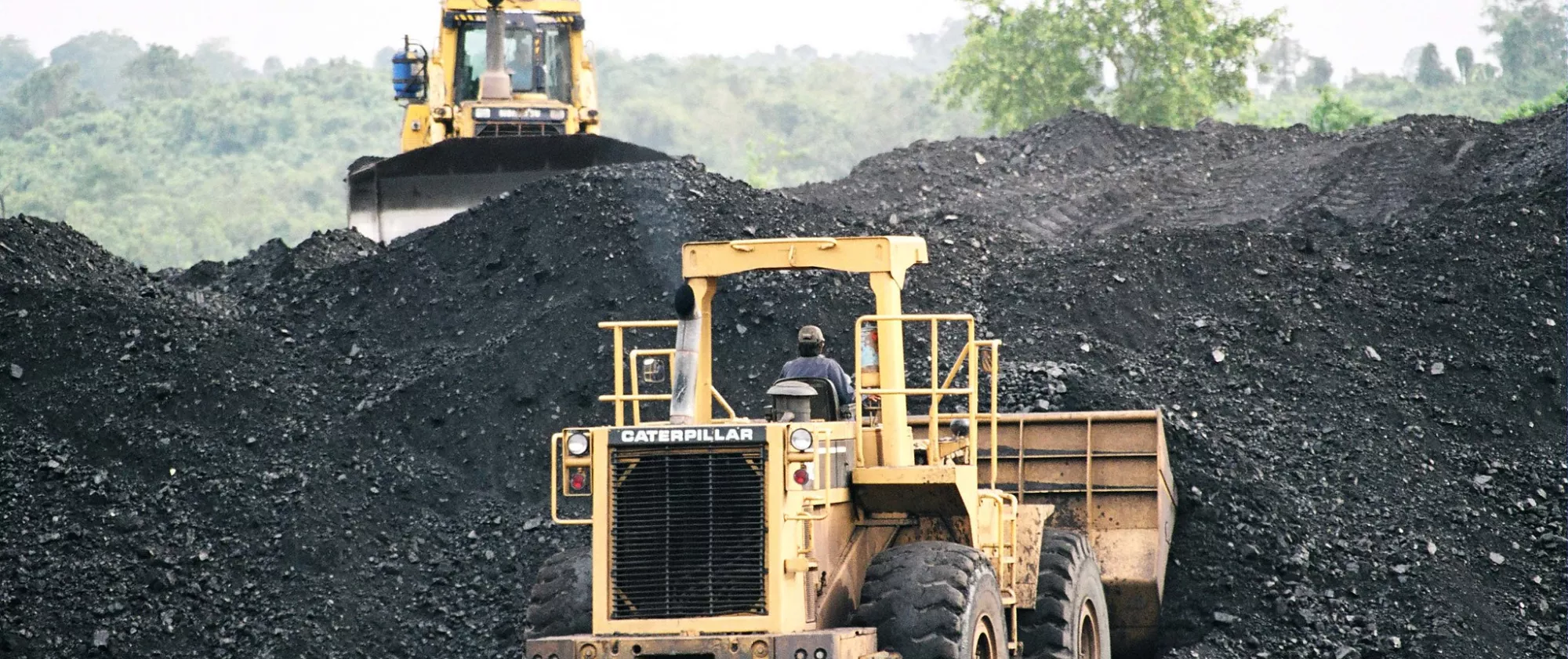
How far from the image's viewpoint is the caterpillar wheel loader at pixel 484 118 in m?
18.2

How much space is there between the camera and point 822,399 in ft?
30.0

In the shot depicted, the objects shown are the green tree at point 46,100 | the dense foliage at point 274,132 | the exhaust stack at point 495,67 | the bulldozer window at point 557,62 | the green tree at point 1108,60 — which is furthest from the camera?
the green tree at point 46,100

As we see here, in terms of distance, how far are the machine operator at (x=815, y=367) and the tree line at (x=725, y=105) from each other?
26628mm

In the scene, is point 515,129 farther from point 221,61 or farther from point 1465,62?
point 221,61

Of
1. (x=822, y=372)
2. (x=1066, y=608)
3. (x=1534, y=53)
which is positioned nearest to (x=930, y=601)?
(x=822, y=372)

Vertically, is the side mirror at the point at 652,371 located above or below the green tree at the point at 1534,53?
below

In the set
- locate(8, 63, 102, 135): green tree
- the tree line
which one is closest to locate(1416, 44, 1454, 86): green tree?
the tree line

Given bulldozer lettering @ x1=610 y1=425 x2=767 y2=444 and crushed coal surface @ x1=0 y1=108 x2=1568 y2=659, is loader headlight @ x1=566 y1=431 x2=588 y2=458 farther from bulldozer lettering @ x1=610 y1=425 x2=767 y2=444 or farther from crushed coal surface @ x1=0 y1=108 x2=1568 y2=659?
crushed coal surface @ x1=0 y1=108 x2=1568 y2=659

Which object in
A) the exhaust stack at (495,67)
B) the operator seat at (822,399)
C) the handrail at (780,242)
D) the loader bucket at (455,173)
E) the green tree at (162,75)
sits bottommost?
the operator seat at (822,399)

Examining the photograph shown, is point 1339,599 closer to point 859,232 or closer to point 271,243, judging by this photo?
point 859,232

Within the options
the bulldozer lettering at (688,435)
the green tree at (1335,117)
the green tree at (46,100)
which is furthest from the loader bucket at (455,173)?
the green tree at (46,100)

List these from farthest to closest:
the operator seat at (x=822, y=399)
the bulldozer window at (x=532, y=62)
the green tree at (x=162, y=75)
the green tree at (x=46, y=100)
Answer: the green tree at (x=162, y=75) < the green tree at (x=46, y=100) < the bulldozer window at (x=532, y=62) < the operator seat at (x=822, y=399)

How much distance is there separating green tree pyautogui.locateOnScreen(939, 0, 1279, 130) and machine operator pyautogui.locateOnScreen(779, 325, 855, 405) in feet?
98.3

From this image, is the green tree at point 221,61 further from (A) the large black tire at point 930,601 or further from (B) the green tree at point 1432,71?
(A) the large black tire at point 930,601
